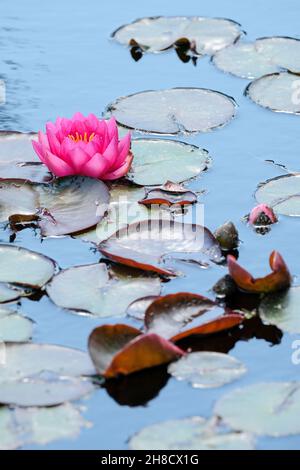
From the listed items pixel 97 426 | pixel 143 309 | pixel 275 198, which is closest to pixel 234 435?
pixel 97 426

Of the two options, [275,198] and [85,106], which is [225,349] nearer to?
[275,198]

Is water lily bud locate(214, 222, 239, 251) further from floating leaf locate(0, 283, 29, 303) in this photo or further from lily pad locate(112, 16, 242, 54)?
lily pad locate(112, 16, 242, 54)

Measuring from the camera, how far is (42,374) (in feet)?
9.01

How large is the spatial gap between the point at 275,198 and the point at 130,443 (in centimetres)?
131

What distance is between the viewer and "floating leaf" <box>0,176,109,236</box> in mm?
3477

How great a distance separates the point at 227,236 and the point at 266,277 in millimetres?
281

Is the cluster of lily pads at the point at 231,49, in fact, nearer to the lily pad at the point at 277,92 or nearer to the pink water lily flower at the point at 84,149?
the lily pad at the point at 277,92

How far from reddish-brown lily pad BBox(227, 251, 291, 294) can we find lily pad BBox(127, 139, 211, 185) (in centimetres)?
72

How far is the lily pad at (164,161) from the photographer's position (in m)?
3.76

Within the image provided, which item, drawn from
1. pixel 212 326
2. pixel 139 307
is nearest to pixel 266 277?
pixel 212 326

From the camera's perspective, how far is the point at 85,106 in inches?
167

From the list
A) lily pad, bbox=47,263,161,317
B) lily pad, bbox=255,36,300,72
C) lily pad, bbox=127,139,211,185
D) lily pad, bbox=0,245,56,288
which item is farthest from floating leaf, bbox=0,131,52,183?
lily pad, bbox=255,36,300,72

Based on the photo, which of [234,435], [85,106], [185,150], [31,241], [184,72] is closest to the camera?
[234,435]

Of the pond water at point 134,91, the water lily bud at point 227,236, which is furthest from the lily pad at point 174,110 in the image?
the water lily bud at point 227,236
